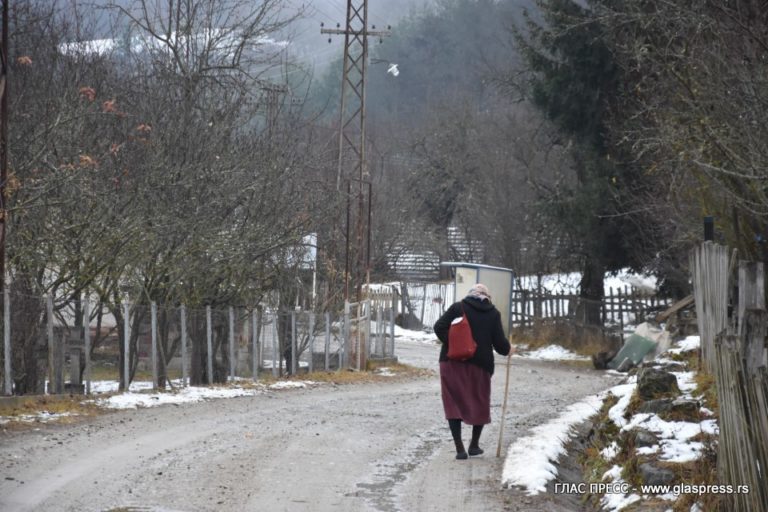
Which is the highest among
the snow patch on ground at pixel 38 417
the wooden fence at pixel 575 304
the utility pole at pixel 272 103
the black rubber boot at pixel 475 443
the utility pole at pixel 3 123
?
the utility pole at pixel 272 103

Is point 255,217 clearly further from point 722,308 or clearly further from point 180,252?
point 722,308

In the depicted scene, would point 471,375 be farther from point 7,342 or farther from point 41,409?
point 7,342

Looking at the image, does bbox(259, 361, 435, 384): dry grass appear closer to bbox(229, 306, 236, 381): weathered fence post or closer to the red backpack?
bbox(229, 306, 236, 381): weathered fence post

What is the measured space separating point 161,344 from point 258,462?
10.7 meters

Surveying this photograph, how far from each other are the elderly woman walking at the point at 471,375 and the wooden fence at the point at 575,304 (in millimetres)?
27272

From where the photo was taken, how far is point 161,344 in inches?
850

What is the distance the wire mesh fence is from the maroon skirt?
22.3ft

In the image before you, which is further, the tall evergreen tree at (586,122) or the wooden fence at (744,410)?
the tall evergreen tree at (586,122)

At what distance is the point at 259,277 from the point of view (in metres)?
26.8

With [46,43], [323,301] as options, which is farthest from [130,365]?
[323,301]

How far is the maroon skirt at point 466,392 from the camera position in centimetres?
1227

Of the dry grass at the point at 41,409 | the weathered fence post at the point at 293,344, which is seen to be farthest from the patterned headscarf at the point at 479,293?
the weathered fence post at the point at 293,344

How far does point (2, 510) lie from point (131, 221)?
41.1 ft

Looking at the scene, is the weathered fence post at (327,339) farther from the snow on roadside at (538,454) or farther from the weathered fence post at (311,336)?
the snow on roadside at (538,454)
